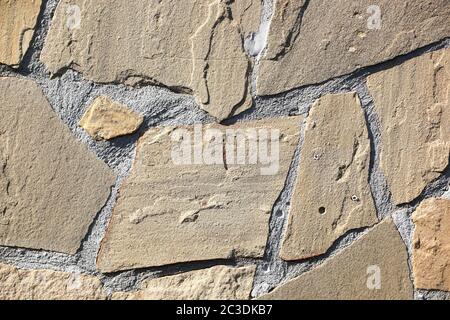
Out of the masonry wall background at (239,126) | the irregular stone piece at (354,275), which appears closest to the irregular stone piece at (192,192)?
the masonry wall background at (239,126)

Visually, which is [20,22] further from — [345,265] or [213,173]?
[345,265]

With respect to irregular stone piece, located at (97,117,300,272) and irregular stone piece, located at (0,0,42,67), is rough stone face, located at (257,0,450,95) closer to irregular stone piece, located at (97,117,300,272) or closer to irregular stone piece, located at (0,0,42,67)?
irregular stone piece, located at (97,117,300,272)

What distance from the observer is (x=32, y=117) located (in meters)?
1.21

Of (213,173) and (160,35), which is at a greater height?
(160,35)

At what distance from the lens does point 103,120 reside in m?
1.22

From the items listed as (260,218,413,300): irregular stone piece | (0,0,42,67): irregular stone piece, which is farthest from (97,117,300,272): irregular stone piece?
(0,0,42,67): irregular stone piece

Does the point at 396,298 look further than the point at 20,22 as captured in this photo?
Yes

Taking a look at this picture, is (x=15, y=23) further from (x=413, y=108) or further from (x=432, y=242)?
(x=432, y=242)

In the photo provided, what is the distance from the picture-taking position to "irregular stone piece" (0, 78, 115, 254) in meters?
1.21

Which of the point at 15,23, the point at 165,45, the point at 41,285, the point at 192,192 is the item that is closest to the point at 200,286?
the point at 192,192

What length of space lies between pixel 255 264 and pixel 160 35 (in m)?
0.43

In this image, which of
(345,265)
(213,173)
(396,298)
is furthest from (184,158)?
(396,298)

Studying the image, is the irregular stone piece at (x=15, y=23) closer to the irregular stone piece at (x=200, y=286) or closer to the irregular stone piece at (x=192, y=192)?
the irregular stone piece at (x=192, y=192)

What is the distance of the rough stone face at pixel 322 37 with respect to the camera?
48.8 inches
